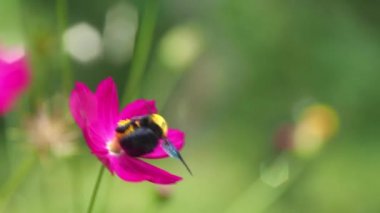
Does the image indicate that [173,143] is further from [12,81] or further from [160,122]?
[12,81]

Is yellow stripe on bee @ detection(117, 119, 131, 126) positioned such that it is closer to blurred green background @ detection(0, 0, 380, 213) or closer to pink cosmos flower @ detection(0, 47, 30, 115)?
pink cosmos flower @ detection(0, 47, 30, 115)

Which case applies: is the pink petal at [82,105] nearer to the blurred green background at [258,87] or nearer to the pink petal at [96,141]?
the pink petal at [96,141]

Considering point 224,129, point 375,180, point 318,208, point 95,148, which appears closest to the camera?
point 95,148

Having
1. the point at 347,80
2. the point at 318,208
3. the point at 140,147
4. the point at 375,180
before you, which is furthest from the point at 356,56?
the point at 140,147

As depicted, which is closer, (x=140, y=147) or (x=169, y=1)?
(x=140, y=147)

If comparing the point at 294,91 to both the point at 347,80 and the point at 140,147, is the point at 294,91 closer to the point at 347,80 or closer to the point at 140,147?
the point at 347,80

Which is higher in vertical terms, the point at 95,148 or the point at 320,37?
the point at 95,148

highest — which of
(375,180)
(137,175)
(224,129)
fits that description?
(137,175)
